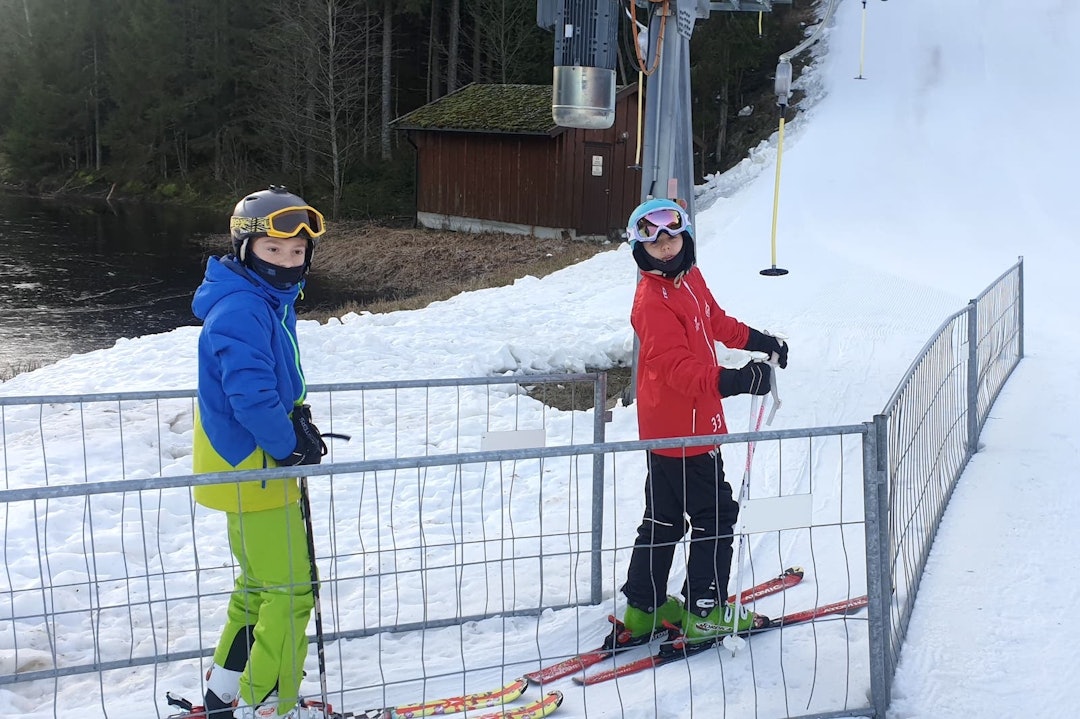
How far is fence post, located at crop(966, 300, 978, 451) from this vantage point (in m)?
6.12

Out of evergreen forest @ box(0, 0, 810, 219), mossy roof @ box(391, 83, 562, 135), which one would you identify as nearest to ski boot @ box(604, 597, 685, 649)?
Answer: mossy roof @ box(391, 83, 562, 135)

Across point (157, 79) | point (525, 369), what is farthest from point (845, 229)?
point (157, 79)

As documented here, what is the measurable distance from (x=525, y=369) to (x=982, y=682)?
271 inches

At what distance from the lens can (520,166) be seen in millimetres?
26531

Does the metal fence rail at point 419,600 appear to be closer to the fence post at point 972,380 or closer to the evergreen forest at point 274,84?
the fence post at point 972,380

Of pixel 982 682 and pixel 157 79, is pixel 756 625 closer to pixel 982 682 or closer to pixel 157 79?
pixel 982 682

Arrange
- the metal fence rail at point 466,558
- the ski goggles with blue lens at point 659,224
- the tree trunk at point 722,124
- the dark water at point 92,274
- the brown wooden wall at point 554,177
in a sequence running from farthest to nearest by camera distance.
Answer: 1. the tree trunk at point 722,124
2. the brown wooden wall at point 554,177
3. the dark water at point 92,274
4. the ski goggles with blue lens at point 659,224
5. the metal fence rail at point 466,558

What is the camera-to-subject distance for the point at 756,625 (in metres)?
4.24

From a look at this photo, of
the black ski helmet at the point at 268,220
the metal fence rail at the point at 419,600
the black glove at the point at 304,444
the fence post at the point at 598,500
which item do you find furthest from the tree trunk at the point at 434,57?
the black glove at the point at 304,444

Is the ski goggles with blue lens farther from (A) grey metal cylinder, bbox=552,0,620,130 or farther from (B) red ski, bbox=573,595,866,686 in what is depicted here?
(A) grey metal cylinder, bbox=552,0,620,130

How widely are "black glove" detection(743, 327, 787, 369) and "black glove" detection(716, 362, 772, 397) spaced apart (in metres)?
0.48

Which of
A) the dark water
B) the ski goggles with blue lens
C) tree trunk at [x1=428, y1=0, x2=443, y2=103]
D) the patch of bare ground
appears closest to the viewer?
the ski goggles with blue lens

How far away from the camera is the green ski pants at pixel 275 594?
3477mm

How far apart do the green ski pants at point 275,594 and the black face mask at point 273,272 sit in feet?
2.48
